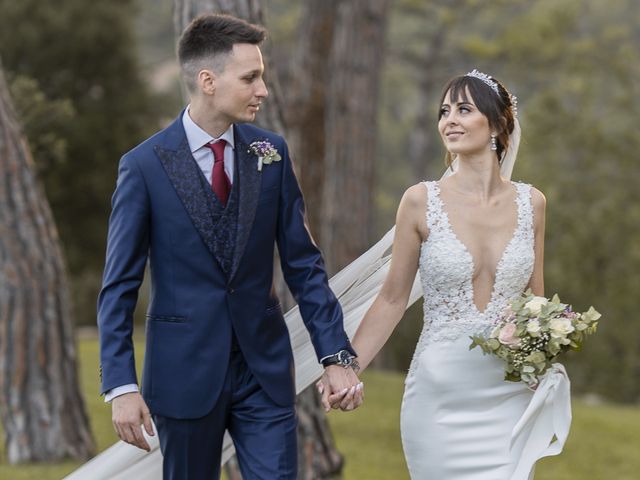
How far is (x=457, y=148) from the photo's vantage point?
4.83 meters

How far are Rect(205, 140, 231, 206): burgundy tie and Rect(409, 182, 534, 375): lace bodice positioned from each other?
91 cm

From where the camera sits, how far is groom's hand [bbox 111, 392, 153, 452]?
417cm

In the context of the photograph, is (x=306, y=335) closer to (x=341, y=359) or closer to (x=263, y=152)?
(x=341, y=359)

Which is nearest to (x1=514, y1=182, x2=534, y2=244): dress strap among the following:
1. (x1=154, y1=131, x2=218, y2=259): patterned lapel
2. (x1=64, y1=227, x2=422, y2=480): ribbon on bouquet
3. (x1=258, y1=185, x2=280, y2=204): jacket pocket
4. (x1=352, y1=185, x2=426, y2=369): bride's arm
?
(x1=352, y1=185, x2=426, y2=369): bride's arm

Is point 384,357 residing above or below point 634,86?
below

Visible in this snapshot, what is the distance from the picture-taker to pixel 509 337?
15.2 feet

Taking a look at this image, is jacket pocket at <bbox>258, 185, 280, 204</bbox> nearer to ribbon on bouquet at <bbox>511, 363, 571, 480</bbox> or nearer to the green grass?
ribbon on bouquet at <bbox>511, 363, 571, 480</bbox>

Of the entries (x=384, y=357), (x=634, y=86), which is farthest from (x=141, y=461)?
(x=634, y=86)

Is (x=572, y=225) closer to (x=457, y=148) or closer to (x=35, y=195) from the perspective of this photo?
(x=35, y=195)

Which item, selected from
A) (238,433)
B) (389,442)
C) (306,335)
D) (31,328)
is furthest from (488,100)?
(389,442)

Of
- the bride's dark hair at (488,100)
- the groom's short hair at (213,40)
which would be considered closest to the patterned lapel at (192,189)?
the groom's short hair at (213,40)

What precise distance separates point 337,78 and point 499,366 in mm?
11324

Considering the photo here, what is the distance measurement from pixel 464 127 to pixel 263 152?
0.87m

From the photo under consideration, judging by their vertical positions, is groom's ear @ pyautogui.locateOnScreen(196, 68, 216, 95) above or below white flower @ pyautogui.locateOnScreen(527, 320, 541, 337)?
above
